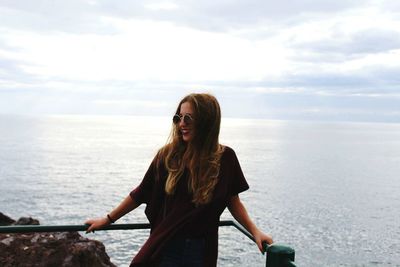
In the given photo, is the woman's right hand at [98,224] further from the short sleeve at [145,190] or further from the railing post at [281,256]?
the railing post at [281,256]

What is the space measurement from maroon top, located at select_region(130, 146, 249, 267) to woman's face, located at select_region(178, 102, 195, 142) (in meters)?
0.25

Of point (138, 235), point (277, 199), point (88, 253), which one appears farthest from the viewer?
point (277, 199)

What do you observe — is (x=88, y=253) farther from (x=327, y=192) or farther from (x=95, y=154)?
(x=95, y=154)

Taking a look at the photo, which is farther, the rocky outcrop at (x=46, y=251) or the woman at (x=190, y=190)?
the rocky outcrop at (x=46, y=251)

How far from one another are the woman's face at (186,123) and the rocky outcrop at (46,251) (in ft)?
38.7

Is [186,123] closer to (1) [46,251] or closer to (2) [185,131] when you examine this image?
(2) [185,131]

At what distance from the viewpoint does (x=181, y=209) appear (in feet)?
9.89

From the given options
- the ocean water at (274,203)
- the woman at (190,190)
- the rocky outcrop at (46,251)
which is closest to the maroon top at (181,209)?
the woman at (190,190)

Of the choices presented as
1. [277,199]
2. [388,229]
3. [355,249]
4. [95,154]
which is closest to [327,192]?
[277,199]

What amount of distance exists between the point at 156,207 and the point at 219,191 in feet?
1.52

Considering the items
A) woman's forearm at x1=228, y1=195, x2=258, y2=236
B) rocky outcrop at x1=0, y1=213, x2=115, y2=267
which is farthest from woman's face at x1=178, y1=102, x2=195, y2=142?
rocky outcrop at x1=0, y1=213, x2=115, y2=267

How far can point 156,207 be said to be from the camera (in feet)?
10.3

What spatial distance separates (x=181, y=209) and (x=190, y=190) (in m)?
0.14

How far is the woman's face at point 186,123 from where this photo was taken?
308 centimetres
